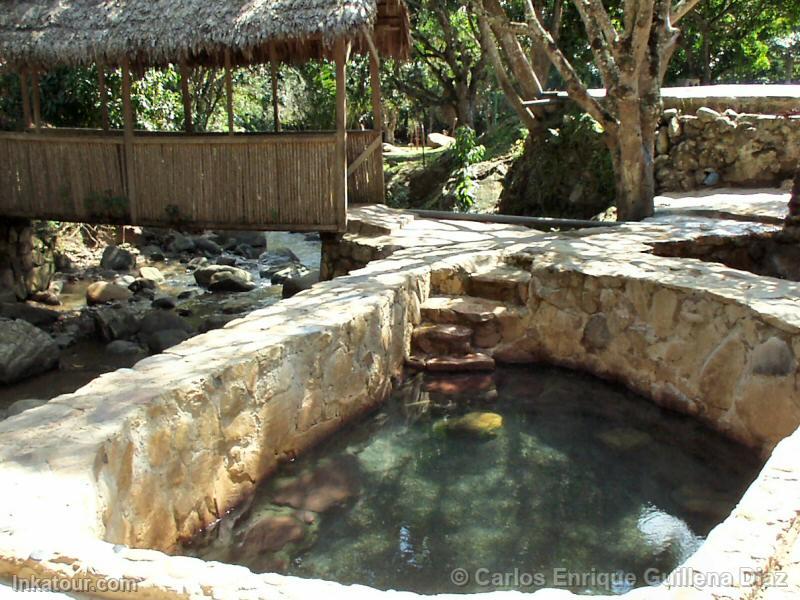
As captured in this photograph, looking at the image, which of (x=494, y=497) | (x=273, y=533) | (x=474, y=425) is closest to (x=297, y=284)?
(x=474, y=425)

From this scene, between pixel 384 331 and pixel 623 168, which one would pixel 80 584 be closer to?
pixel 384 331

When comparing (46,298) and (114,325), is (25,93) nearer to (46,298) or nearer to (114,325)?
(46,298)

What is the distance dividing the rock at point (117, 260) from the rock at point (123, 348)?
407cm

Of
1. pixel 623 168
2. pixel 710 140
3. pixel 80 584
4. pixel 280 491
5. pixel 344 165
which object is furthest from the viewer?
pixel 710 140

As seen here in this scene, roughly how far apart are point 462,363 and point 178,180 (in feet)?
15.4

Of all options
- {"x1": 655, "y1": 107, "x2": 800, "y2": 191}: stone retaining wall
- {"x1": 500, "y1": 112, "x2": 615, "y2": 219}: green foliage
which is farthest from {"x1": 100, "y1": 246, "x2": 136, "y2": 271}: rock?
{"x1": 655, "y1": 107, "x2": 800, "y2": 191}: stone retaining wall

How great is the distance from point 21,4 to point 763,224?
8.67 metres

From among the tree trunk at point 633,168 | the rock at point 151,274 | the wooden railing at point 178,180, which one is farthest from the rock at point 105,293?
the tree trunk at point 633,168

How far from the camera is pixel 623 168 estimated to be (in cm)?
909

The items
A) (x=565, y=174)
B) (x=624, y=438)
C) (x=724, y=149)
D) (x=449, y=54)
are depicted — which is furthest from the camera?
(x=449, y=54)

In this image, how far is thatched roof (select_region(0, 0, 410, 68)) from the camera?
7.88 m

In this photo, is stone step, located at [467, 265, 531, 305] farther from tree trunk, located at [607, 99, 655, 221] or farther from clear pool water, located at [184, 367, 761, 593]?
tree trunk, located at [607, 99, 655, 221]

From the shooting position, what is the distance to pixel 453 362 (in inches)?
234

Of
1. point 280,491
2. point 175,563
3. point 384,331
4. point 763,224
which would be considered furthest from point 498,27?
point 175,563
